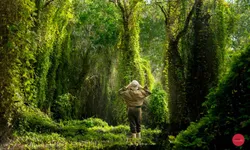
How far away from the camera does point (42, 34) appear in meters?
13.0

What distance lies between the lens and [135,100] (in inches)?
444

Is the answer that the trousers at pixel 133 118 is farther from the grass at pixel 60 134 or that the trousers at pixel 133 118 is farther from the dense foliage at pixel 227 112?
the dense foliage at pixel 227 112

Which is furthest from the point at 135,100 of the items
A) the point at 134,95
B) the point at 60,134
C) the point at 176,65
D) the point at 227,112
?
the point at 227,112

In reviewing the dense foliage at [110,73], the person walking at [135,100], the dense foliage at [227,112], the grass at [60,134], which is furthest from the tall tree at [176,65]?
the dense foliage at [227,112]

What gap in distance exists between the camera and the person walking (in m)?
11.2

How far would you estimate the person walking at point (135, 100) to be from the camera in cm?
1123

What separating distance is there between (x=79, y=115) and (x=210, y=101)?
50.4ft

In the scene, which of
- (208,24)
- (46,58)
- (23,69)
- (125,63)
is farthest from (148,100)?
(23,69)

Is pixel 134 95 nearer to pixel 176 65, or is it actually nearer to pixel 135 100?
pixel 135 100

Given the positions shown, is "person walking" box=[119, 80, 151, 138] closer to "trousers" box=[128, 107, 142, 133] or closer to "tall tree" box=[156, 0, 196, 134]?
"trousers" box=[128, 107, 142, 133]

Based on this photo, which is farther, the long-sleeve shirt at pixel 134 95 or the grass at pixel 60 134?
the long-sleeve shirt at pixel 134 95

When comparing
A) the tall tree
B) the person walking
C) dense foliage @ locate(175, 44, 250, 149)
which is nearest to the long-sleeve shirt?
the person walking

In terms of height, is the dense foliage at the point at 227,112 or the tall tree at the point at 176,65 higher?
the tall tree at the point at 176,65

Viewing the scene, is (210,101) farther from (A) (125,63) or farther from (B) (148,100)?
(B) (148,100)
